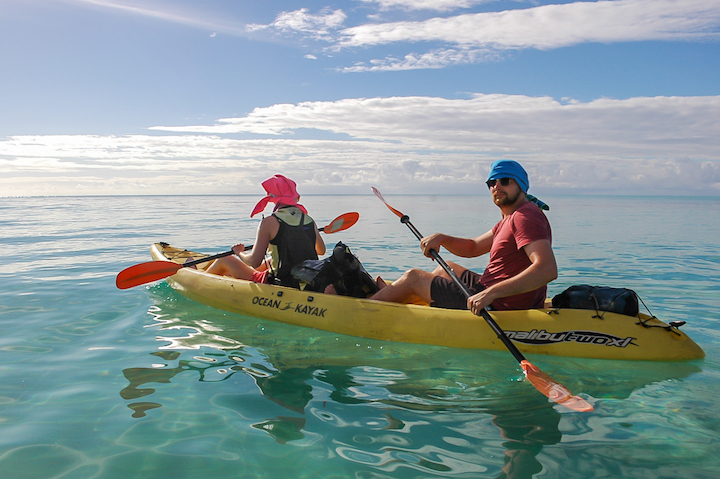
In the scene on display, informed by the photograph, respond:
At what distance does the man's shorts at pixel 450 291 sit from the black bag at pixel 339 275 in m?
0.83

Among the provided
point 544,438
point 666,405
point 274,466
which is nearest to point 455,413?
point 544,438

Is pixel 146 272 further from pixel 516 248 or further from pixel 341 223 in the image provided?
pixel 516 248

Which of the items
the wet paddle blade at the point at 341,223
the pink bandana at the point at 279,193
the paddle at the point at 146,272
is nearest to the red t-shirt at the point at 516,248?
the pink bandana at the point at 279,193

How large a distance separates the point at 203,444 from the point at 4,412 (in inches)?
61.4

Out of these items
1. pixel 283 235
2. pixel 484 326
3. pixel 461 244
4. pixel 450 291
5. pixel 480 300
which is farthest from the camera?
pixel 283 235

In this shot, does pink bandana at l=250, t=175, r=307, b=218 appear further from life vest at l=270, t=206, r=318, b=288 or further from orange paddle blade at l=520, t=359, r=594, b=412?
orange paddle blade at l=520, t=359, r=594, b=412

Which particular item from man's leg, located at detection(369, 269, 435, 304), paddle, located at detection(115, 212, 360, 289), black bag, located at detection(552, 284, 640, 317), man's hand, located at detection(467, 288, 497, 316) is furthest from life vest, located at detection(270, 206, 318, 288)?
black bag, located at detection(552, 284, 640, 317)

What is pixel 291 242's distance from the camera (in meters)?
5.57

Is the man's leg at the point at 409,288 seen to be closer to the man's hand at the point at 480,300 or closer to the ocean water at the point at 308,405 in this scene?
the ocean water at the point at 308,405

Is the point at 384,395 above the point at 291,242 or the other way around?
the other way around

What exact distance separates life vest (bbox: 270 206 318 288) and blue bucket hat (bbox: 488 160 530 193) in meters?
2.45

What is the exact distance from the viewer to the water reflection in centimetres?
271

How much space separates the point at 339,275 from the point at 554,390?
8.46ft

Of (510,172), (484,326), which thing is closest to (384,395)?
(484,326)
